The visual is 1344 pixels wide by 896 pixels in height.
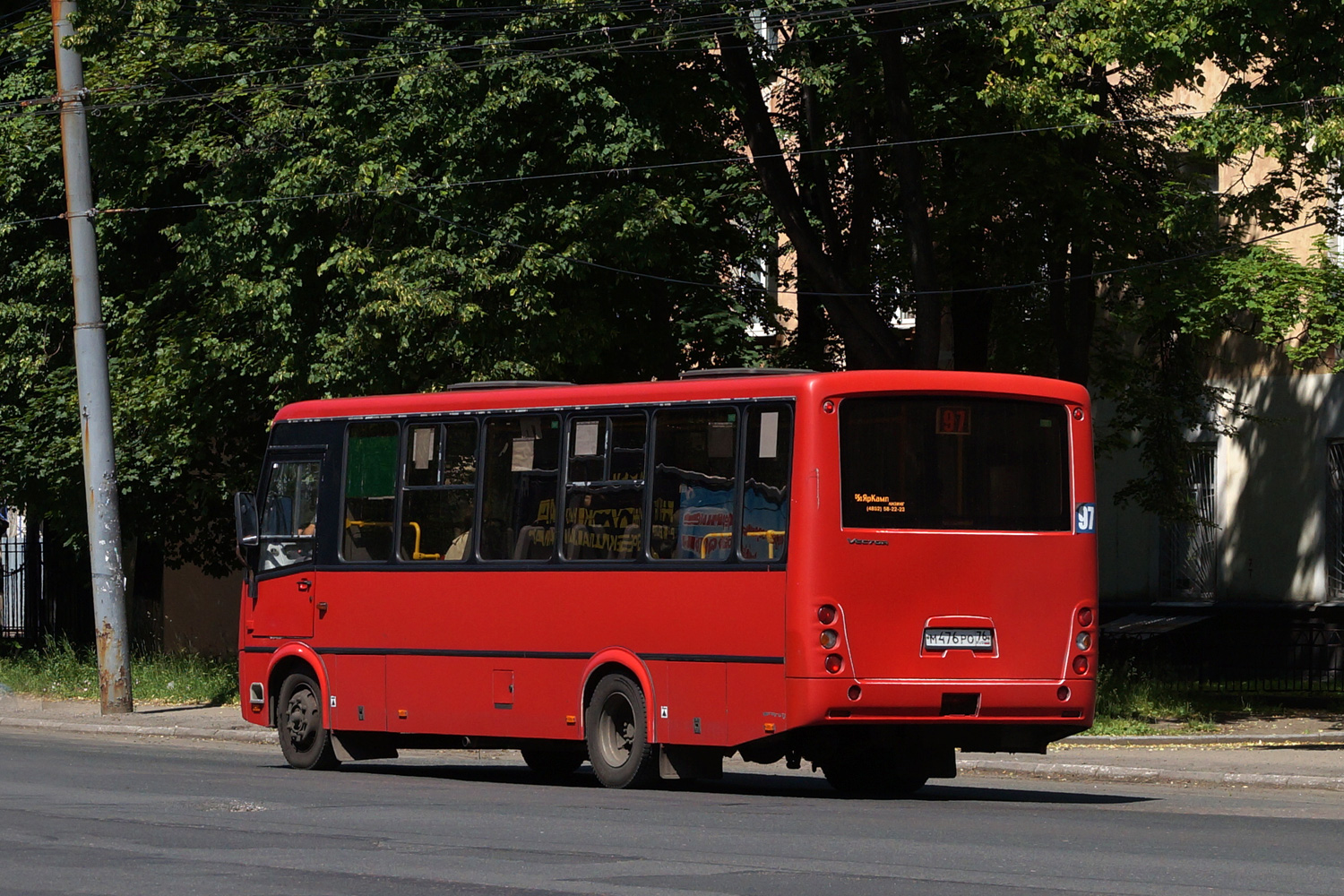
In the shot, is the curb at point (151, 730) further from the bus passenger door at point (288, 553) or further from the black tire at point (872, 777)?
the black tire at point (872, 777)

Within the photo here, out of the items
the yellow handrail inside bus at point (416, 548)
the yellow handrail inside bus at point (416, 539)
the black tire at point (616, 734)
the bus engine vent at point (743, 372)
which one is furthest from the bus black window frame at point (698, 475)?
the yellow handrail inside bus at point (416, 548)

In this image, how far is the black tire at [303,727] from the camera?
58.4ft

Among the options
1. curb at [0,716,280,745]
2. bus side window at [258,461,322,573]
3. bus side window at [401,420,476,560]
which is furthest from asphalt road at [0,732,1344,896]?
curb at [0,716,280,745]

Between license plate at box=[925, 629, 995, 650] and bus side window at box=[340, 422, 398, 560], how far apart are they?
500 cm

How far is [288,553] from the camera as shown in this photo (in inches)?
719

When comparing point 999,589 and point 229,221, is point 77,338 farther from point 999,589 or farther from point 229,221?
point 999,589

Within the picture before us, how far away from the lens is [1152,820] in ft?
42.5

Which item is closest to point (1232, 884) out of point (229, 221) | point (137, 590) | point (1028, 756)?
point (1028, 756)

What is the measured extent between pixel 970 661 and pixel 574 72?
10.6 meters

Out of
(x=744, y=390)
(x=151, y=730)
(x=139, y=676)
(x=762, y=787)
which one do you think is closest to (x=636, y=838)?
(x=744, y=390)

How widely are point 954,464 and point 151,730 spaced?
1263 centimetres

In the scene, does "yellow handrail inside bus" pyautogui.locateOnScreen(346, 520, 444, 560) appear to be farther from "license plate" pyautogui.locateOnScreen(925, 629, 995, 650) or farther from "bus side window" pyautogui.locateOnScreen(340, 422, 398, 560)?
"license plate" pyautogui.locateOnScreen(925, 629, 995, 650)

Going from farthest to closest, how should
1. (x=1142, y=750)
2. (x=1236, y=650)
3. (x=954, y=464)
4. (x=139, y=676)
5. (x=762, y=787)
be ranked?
(x=139, y=676)
(x=1236, y=650)
(x=1142, y=750)
(x=762, y=787)
(x=954, y=464)

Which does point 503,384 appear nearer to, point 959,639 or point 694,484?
point 694,484
